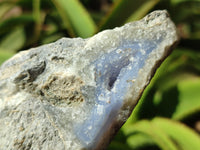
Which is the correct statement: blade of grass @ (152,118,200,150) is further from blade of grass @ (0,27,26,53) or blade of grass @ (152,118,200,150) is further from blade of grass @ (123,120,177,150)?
blade of grass @ (0,27,26,53)

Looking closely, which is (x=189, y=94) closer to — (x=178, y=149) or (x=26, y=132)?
(x=178, y=149)

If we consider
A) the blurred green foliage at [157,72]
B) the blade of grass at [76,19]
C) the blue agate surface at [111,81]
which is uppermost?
the blue agate surface at [111,81]

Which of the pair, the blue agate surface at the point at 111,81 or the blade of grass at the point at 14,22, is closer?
the blue agate surface at the point at 111,81

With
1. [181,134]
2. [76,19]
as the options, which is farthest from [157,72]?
[76,19]

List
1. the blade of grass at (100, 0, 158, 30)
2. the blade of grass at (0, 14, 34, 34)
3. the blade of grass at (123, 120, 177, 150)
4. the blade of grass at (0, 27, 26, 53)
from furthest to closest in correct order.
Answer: the blade of grass at (0, 27, 26, 53), the blade of grass at (0, 14, 34, 34), the blade of grass at (100, 0, 158, 30), the blade of grass at (123, 120, 177, 150)

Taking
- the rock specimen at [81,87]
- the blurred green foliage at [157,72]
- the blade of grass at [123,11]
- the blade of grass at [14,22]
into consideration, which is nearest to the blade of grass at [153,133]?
the blurred green foliage at [157,72]

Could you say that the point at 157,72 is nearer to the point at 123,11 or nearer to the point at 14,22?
the point at 123,11

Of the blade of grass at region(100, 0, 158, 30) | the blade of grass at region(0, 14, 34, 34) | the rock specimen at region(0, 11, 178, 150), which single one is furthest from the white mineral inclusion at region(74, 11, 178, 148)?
the blade of grass at region(0, 14, 34, 34)

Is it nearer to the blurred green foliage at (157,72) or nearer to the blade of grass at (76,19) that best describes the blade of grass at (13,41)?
the blurred green foliage at (157,72)
